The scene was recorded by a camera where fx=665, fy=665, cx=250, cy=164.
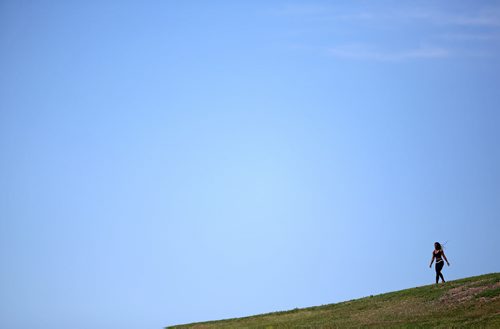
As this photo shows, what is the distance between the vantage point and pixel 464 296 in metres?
44.3

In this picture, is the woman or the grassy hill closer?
the grassy hill

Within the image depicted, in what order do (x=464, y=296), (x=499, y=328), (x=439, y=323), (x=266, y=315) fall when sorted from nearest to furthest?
(x=499, y=328) < (x=439, y=323) < (x=464, y=296) < (x=266, y=315)

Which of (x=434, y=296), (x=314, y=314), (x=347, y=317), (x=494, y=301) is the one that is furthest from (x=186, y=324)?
(x=494, y=301)

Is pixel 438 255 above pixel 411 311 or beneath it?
above

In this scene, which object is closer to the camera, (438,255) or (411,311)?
(411,311)

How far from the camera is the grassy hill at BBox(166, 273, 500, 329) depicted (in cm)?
4006

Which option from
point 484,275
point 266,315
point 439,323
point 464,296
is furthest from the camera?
point 266,315

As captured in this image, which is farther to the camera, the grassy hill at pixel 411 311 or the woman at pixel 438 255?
the woman at pixel 438 255

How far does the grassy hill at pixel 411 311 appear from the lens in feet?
131

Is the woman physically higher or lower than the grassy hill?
higher

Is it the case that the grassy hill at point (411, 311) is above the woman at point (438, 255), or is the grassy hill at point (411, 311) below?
below

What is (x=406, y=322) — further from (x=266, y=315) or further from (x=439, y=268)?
(x=266, y=315)

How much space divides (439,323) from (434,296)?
7.19 m

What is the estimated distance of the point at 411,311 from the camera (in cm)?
4403
